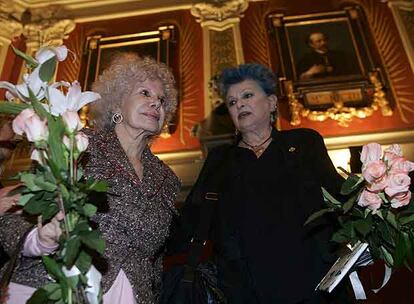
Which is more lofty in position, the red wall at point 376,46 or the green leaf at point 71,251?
the red wall at point 376,46

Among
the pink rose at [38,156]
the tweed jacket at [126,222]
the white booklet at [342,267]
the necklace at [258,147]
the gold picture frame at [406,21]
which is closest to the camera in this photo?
the pink rose at [38,156]

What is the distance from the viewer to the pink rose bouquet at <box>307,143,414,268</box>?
60.5 inches

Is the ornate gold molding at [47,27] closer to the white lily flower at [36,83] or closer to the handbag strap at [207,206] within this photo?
the handbag strap at [207,206]

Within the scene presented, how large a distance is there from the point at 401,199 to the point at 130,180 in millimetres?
1035

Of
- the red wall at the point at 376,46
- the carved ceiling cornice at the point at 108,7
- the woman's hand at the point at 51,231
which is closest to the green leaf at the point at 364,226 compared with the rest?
the woman's hand at the point at 51,231

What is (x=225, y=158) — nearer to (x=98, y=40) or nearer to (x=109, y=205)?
(x=109, y=205)

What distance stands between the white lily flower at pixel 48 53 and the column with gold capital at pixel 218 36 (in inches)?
159

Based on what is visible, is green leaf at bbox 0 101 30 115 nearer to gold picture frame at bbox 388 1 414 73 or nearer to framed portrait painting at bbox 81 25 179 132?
framed portrait painting at bbox 81 25 179 132

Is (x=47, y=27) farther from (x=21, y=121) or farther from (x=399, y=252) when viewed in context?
(x=399, y=252)

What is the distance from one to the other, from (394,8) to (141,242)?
218 inches

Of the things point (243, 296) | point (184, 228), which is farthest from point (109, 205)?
point (243, 296)

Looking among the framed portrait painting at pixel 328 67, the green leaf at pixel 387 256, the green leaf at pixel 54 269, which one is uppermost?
the framed portrait painting at pixel 328 67

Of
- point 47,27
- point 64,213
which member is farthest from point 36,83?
point 47,27

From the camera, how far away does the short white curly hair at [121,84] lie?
2.19m
